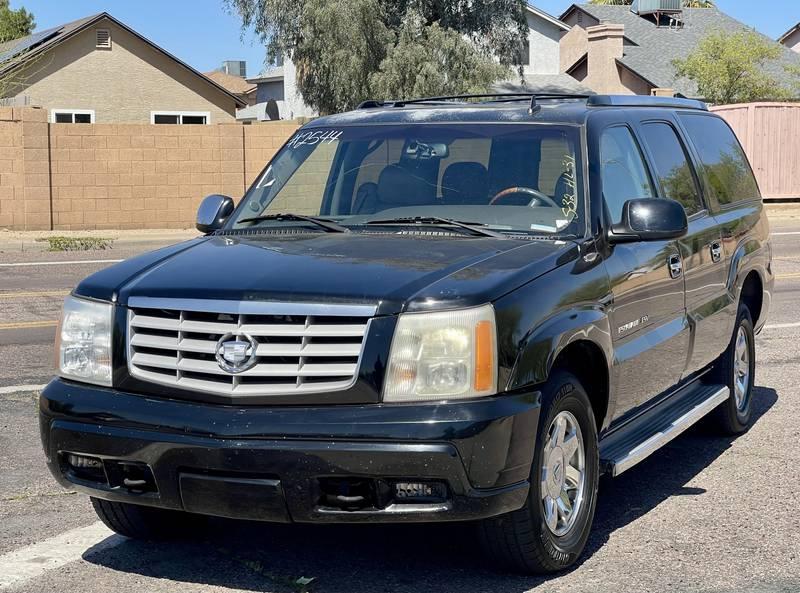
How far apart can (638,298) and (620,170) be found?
2.19ft

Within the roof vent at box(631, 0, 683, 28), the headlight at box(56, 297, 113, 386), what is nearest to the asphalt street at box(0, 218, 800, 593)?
the headlight at box(56, 297, 113, 386)

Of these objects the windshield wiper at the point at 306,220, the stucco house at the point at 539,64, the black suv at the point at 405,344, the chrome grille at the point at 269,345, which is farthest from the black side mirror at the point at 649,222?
the stucco house at the point at 539,64

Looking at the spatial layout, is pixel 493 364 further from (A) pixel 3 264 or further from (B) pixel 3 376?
(A) pixel 3 264

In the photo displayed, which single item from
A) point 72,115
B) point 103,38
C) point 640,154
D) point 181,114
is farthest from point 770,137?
point 640,154

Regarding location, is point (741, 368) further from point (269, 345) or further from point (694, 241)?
point (269, 345)

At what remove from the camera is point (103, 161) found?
24469 millimetres

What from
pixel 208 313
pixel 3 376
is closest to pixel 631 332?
pixel 208 313

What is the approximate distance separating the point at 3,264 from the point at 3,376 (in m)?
10.1

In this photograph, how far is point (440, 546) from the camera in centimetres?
506

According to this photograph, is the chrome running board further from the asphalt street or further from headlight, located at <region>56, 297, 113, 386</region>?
headlight, located at <region>56, 297, 113, 386</region>

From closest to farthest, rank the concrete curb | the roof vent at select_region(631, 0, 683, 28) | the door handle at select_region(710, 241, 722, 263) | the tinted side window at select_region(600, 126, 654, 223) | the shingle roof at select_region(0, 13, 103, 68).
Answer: the tinted side window at select_region(600, 126, 654, 223)
the door handle at select_region(710, 241, 722, 263)
the concrete curb
the shingle roof at select_region(0, 13, 103, 68)
the roof vent at select_region(631, 0, 683, 28)

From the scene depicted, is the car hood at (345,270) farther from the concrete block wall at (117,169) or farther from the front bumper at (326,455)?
the concrete block wall at (117,169)

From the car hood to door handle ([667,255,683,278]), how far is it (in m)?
1.04

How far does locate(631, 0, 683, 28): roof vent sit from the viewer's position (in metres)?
57.0
